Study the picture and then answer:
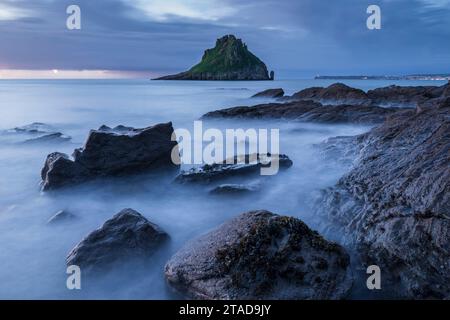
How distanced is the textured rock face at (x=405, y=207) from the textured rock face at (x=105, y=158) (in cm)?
462

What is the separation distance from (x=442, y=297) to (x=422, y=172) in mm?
1957

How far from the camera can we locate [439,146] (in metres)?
6.40

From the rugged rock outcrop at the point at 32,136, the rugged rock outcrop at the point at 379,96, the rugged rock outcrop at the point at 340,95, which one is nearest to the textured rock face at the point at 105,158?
the rugged rock outcrop at the point at 32,136

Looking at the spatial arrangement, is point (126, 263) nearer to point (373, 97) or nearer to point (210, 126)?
point (210, 126)

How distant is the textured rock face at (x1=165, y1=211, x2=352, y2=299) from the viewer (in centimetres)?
488

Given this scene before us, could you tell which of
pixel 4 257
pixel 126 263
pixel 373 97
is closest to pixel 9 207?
pixel 4 257

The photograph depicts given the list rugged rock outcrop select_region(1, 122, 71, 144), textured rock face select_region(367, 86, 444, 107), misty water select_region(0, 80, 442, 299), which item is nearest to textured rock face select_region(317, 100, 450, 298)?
misty water select_region(0, 80, 442, 299)

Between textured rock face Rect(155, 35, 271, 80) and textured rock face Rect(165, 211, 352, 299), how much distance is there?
15034 cm

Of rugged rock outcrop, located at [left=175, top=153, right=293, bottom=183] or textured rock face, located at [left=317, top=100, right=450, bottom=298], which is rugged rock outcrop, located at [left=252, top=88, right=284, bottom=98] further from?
textured rock face, located at [left=317, top=100, right=450, bottom=298]

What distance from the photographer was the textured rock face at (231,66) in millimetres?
153500

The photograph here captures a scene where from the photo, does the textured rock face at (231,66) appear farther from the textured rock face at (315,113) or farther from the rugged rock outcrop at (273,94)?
the textured rock face at (315,113)

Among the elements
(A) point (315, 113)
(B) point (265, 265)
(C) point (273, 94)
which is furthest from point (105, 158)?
(C) point (273, 94)

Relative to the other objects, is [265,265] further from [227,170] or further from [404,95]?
[404,95]

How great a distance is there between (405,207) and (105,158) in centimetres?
696
